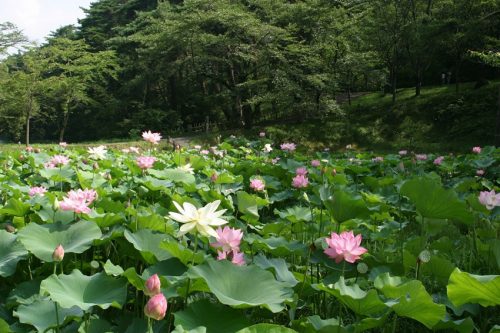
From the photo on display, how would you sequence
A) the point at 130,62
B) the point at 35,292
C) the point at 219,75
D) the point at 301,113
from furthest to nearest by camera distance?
the point at 130,62, the point at 219,75, the point at 301,113, the point at 35,292

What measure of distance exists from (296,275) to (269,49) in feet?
47.6

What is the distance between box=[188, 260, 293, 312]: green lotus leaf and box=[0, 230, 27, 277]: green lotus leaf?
0.69m

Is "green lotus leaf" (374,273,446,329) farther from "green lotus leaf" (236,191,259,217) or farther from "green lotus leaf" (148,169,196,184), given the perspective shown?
"green lotus leaf" (148,169,196,184)

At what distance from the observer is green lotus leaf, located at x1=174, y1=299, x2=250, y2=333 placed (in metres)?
1.07

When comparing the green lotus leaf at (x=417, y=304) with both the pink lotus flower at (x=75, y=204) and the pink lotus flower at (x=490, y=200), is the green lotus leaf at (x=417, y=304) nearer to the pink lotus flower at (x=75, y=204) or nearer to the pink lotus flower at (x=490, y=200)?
the pink lotus flower at (x=490, y=200)

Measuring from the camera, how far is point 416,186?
5.34 ft

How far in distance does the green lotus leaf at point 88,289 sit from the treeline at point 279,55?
11.4 meters

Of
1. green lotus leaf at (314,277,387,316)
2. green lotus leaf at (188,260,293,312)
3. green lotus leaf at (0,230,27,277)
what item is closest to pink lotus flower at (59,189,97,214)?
green lotus leaf at (0,230,27,277)

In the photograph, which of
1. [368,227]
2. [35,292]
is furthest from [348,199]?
[35,292]

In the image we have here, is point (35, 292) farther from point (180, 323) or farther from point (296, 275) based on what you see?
point (296, 275)

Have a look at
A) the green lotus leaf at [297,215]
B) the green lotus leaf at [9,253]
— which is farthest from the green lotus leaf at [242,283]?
the green lotus leaf at [297,215]

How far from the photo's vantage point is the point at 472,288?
1043 mm

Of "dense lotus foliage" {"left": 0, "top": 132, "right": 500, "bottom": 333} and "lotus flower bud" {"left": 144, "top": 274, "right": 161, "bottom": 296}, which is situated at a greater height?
"lotus flower bud" {"left": 144, "top": 274, "right": 161, "bottom": 296}

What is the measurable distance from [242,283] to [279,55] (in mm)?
14487
